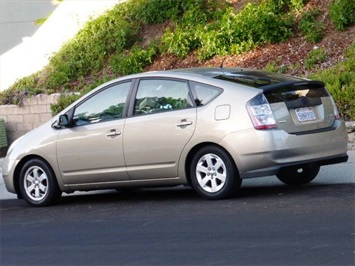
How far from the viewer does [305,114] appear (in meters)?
10.4

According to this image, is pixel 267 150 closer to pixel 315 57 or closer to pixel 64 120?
pixel 64 120

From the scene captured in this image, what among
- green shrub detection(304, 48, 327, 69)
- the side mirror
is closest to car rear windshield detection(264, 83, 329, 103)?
the side mirror

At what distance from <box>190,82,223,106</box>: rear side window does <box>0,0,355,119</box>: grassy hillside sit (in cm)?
410

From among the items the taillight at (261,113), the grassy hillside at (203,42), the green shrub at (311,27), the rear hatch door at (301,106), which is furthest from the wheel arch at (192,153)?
the green shrub at (311,27)

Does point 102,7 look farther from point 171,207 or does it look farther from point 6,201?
point 171,207

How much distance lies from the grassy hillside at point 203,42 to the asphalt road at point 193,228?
4.09 metres

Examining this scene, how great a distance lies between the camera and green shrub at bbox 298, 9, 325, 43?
1614cm

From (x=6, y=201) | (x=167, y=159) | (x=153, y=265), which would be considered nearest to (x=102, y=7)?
(x=6, y=201)

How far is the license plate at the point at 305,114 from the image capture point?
10297mm

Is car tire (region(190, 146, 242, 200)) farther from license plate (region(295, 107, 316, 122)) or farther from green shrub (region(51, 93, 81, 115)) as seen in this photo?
green shrub (region(51, 93, 81, 115))

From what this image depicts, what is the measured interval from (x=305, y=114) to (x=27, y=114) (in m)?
8.17

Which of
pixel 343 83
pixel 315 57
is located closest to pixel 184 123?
pixel 343 83

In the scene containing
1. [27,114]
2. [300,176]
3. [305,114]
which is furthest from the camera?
[27,114]

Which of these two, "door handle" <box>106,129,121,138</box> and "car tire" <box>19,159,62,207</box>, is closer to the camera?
"door handle" <box>106,129,121,138</box>
